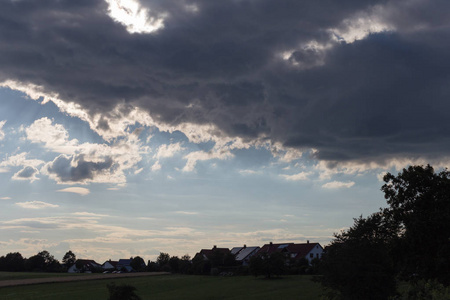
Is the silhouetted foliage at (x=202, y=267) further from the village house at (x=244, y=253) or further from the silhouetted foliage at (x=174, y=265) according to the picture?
the village house at (x=244, y=253)

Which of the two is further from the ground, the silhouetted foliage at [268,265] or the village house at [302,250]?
the village house at [302,250]

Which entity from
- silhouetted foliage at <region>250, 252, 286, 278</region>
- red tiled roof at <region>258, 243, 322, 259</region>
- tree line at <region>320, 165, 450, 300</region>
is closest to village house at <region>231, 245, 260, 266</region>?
red tiled roof at <region>258, 243, 322, 259</region>

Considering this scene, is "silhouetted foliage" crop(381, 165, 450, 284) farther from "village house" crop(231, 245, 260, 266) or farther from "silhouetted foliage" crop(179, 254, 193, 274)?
"village house" crop(231, 245, 260, 266)

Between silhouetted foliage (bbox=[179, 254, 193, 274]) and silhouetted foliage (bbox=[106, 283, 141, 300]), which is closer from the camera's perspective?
silhouetted foliage (bbox=[106, 283, 141, 300])

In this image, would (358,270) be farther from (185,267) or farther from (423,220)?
(185,267)

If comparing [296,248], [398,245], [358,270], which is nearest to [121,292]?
[358,270]

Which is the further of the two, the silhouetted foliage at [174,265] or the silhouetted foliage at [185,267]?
the silhouetted foliage at [174,265]

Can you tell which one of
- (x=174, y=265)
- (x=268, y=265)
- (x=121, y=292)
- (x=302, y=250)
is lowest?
(x=121, y=292)

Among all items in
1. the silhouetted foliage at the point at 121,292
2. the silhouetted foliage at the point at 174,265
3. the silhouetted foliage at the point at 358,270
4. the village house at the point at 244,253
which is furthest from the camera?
the village house at the point at 244,253

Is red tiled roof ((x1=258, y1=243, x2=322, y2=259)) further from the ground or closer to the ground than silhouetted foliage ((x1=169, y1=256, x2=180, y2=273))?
further from the ground

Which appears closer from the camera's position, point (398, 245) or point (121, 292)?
point (121, 292)

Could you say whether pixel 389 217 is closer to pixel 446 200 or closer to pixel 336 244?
pixel 446 200

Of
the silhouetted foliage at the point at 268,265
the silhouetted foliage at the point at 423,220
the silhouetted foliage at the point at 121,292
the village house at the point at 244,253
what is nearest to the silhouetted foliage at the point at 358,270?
the silhouetted foliage at the point at 423,220

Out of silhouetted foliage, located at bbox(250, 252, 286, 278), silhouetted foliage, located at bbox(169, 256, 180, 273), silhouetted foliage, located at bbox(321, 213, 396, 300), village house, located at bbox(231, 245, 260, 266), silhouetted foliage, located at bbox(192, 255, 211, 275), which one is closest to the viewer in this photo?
silhouetted foliage, located at bbox(321, 213, 396, 300)
